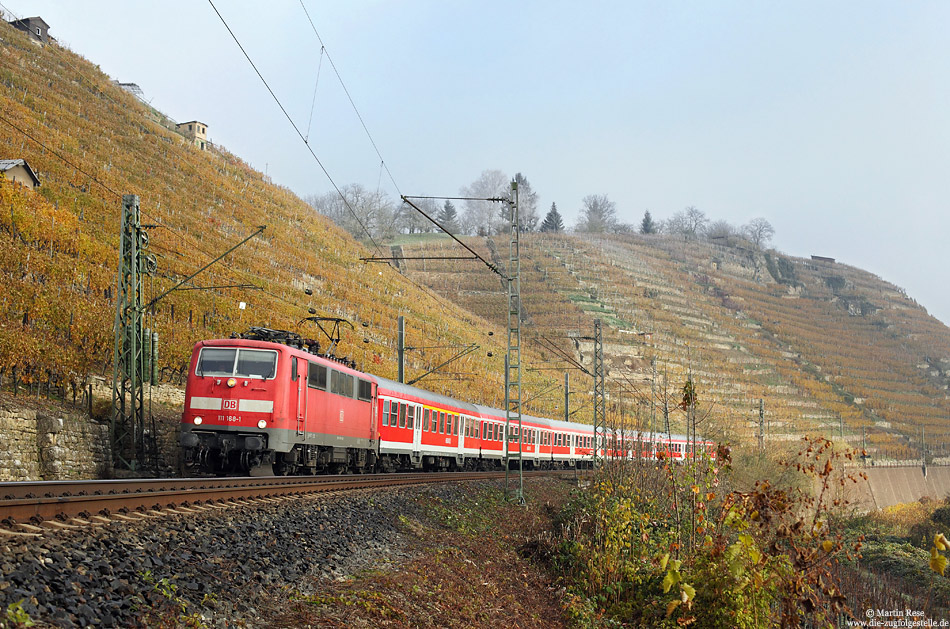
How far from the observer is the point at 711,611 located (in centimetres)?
946

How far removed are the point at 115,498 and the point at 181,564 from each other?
9.22ft

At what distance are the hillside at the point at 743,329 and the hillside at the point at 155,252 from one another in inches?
804

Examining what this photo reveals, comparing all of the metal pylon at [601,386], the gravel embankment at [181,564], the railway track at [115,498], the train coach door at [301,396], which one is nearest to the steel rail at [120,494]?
the railway track at [115,498]

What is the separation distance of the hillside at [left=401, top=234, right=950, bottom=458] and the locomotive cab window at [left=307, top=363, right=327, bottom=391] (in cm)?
5741

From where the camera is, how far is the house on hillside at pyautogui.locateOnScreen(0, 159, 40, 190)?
112 ft

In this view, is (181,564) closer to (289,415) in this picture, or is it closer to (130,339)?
(289,415)

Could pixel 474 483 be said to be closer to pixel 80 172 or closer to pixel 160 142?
pixel 80 172

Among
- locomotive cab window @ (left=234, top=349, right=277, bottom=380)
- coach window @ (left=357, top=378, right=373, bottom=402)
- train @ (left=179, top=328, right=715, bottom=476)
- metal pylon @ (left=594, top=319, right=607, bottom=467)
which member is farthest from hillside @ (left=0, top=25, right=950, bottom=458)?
locomotive cab window @ (left=234, top=349, right=277, bottom=380)

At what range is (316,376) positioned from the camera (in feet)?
66.1

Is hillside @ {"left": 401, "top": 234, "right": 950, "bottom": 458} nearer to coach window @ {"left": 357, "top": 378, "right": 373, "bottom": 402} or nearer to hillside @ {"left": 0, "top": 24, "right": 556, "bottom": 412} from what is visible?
hillside @ {"left": 0, "top": 24, "right": 556, "bottom": 412}

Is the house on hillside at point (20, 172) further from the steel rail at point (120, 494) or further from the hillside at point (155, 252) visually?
the steel rail at point (120, 494)

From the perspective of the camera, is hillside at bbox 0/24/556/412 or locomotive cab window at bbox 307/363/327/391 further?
hillside at bbox 0/24/556/412

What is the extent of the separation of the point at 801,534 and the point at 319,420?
14.0 metres

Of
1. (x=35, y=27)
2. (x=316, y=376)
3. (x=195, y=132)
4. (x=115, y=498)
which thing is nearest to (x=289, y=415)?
(x=316, y=376)
